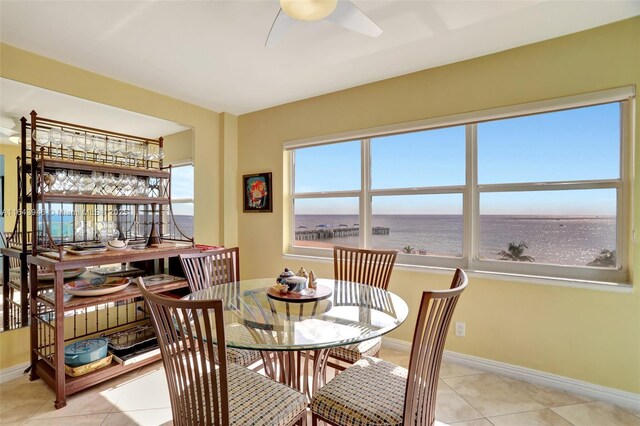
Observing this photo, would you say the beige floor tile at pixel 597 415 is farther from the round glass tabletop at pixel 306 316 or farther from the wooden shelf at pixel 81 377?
the wooden shelf at pixel 81 377

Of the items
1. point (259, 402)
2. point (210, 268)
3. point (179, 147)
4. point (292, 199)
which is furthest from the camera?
point (292, 199)

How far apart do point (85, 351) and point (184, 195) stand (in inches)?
70.8

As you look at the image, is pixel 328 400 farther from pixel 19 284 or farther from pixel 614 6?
pixel 614 6

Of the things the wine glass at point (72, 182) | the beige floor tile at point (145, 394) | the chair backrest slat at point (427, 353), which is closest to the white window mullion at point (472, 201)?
the chair backrest slat at point (427, 353)

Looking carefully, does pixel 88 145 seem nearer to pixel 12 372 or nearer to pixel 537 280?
pixel 12 372

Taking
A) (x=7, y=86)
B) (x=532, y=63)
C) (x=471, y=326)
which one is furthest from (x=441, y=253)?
(x=7, y=86)

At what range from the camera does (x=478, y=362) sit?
2.44m

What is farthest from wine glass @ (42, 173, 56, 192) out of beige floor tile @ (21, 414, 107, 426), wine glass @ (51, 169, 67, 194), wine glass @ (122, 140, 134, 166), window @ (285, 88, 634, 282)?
window @ (285, 88, 634, 282)

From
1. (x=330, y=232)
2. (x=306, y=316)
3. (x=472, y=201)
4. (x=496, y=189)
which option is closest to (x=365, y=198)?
(x=330, y=232)

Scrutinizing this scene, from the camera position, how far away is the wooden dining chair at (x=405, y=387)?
112 centimetres

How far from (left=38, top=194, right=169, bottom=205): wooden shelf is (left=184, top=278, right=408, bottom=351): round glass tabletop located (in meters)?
1.22

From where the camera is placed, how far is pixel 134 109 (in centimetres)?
289

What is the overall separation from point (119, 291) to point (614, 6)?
3.93 m

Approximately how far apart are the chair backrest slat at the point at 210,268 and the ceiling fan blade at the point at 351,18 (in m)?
1.78
